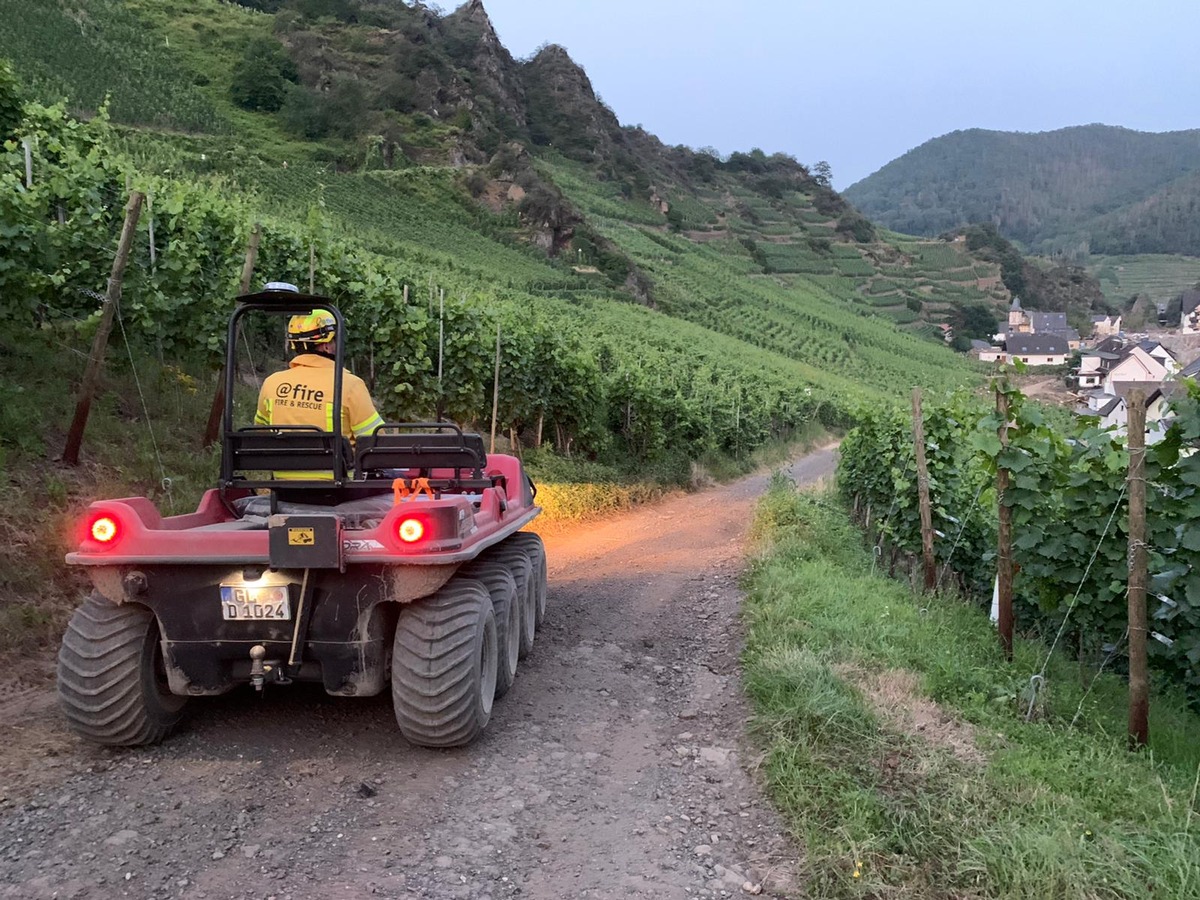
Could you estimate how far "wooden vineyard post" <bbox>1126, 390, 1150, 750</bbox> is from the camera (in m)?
4.95

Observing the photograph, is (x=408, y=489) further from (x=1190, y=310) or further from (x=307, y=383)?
(x=1190, y=310)

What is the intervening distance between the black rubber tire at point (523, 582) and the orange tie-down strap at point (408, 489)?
1040mm

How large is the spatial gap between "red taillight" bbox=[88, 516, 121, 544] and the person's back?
99 cm

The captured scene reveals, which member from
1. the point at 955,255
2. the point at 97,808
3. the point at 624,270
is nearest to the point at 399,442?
the point at 97,808

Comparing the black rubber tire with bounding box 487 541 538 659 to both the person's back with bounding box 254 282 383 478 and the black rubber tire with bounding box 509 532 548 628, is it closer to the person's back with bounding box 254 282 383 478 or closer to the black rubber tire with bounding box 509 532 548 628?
the black rubber tire with bounding box 509 532 548 628


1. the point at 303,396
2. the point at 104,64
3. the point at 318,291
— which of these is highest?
the point at 104,64

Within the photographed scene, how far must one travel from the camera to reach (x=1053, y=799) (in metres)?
3.98

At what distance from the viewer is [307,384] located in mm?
5012

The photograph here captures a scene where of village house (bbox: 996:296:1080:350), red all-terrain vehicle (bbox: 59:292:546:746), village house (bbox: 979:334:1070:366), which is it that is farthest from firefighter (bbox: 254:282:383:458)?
village house (bbox: 996:296:1080:350)

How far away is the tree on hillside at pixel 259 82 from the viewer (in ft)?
216

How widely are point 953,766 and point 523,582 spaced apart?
2.99 meters

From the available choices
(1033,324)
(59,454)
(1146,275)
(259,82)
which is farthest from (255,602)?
(1146,275)

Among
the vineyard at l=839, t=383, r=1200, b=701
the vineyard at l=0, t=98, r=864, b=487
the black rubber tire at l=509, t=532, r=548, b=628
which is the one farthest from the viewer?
the vineyard at l=0, t=98, r=864, b=487

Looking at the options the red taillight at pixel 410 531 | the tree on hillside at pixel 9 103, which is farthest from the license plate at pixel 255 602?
the tree on hillside at pixel 9 103
